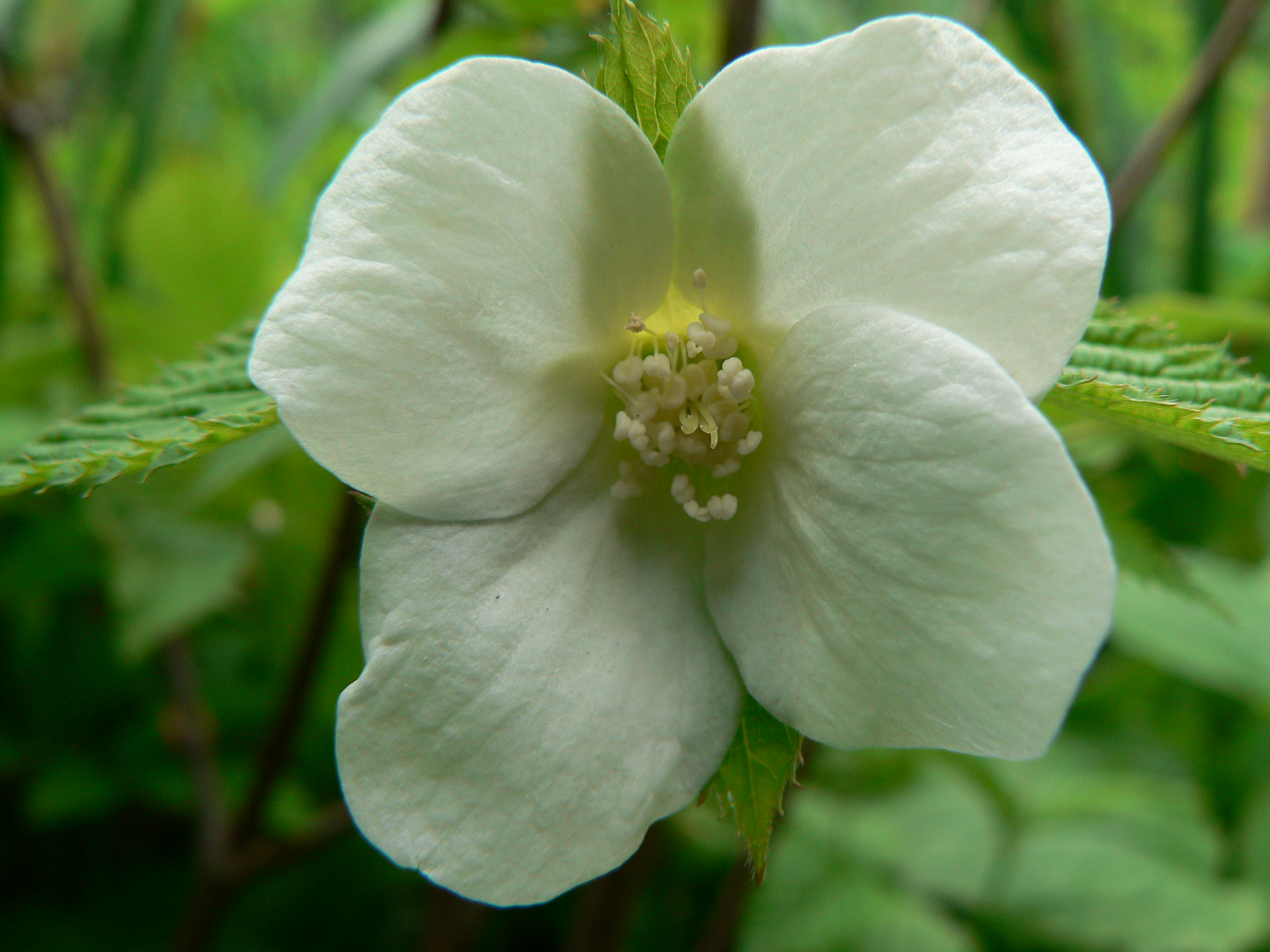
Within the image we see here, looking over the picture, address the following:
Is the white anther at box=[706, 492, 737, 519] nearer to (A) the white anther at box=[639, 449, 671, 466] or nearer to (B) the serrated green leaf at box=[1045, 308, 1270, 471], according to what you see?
Answer: (A) the white anther at box=[639, 449, 671, 466]

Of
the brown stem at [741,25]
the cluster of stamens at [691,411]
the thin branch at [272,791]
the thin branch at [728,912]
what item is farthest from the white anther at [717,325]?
the thin branch at [728,912]

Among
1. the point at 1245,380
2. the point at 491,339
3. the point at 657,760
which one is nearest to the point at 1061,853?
the point at 1245,380

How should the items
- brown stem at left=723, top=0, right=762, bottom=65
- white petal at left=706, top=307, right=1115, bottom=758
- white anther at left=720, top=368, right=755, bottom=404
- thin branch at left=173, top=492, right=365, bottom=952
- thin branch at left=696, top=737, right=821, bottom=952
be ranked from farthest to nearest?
thin branch at left=696, top=737, right=821, bottom=952
thin branch at left=173, top=492, right=365, bottom=952
brown stem at left=723, top=0, right=762, bottom=65
white anther at left=720, top=368, right=755, bottom=404
white petal at left=706, top=307, right=1115, bottom=758

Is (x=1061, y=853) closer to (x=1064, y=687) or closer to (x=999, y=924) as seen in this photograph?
(x=999, y=924)

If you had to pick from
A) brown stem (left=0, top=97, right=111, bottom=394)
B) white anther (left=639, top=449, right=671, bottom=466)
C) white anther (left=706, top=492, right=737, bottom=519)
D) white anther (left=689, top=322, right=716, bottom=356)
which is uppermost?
white anther (left=689, top=322, right=716, bottom=356)

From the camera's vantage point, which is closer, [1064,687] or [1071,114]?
[1064,687]

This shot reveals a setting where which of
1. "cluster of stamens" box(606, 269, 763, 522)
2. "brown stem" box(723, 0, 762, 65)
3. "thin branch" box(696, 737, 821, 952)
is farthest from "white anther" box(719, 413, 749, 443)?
"thin branch" box(696, 737, 821, 952)

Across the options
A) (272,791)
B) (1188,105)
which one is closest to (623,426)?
(272,791)
